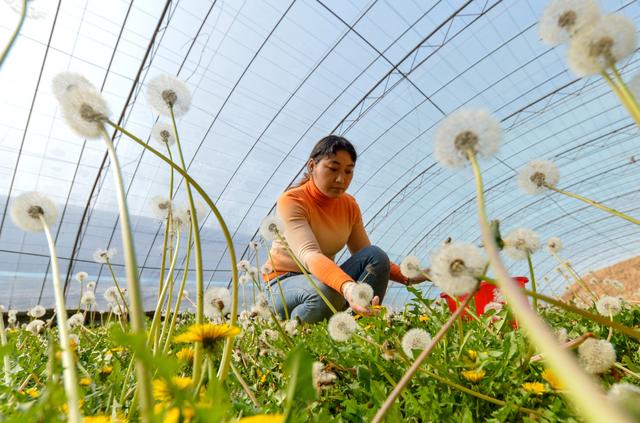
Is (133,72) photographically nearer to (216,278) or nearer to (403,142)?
(216,278)

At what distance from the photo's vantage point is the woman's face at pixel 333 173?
234cm

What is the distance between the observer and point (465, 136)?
40 centimetres

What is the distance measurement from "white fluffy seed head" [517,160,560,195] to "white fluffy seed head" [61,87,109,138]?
695mm

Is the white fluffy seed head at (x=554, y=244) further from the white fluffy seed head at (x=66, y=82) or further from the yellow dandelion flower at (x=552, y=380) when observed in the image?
the white fluffy seed head at (x=66, y=82)

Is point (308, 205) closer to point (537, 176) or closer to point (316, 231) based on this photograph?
point (316, 231)

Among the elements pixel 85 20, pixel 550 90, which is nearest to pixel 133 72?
pixel 85 20

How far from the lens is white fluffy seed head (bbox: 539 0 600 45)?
1.33ft

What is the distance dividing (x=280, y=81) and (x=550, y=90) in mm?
5699

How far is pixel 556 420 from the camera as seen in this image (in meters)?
0.46

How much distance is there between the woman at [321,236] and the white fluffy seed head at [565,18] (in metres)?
1.51

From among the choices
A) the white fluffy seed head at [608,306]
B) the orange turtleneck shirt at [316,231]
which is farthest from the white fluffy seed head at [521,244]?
the orange turtleneck shirt at [316,231]

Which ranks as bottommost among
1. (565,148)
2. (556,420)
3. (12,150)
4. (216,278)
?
(556,420)

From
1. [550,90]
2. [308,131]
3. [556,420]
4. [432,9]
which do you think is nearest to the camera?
[556,420]

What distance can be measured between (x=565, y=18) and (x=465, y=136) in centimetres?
20
